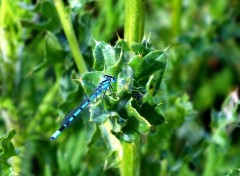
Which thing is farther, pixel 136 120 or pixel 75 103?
pixel 75 103

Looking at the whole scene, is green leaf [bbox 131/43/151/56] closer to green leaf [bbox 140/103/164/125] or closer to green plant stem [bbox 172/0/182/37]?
Result: green leaf [bbox 140/103/164/125]

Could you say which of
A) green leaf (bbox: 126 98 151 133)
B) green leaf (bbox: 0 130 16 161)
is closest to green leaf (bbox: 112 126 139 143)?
green leaf (bbox: 126 98 151 133)

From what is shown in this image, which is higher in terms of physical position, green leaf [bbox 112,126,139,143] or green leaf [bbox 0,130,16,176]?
green leaf [bbox 0,130,16,176]

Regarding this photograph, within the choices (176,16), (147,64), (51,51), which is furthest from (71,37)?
(176,16)

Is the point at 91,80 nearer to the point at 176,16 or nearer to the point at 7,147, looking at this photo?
the point at 7,147

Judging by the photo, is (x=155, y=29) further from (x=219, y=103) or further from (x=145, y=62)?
(x=145, y=62)

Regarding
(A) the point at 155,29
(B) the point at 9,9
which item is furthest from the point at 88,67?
(A) the point at 155,29

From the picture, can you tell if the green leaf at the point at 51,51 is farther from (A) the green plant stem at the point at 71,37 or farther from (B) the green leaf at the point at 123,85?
(B) the green leaf at the point at 123,85

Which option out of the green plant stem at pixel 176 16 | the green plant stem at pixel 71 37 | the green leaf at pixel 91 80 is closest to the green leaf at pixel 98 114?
the green leaf at pixel 91 80
